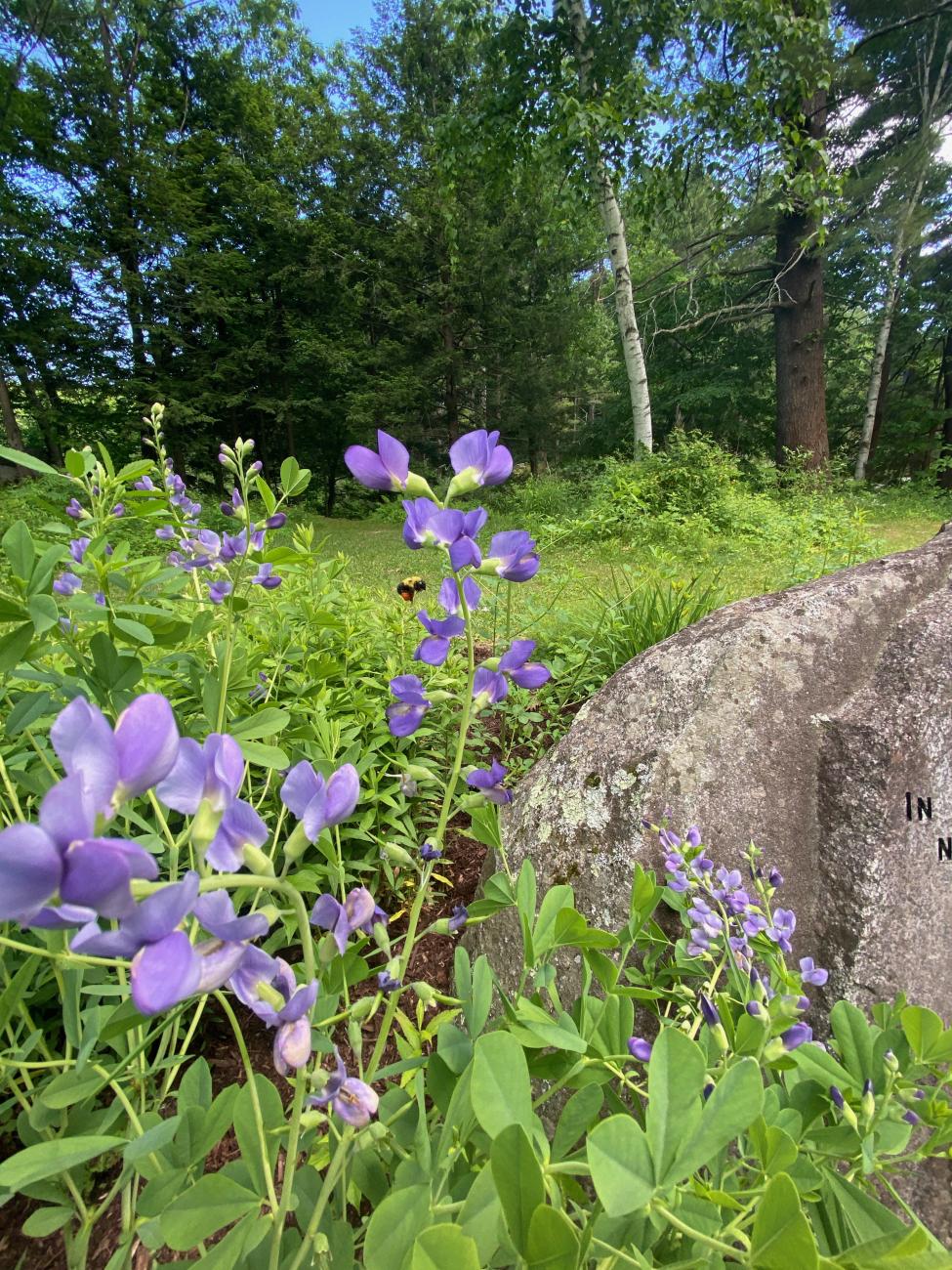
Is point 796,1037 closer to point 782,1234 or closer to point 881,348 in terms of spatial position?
point 782,1234

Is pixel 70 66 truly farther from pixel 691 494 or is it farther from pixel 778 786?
pixel 778 786

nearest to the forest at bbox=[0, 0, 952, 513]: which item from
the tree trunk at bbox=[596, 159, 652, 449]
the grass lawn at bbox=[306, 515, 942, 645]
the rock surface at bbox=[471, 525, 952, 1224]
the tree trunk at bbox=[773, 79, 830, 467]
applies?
the tree trunk at bbox=[773, 79, 830, 467]

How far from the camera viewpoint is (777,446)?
9.55 m

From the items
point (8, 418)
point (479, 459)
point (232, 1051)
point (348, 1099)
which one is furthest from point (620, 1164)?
point (8, 418)

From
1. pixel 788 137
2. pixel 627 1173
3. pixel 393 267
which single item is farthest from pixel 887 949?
pixel 393 267

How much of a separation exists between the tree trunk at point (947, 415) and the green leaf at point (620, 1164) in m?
14.2

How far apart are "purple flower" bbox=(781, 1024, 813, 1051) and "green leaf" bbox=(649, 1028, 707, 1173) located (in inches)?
8.9

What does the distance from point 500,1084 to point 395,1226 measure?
0.35 feet

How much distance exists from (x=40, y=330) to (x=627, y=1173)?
51.2ft

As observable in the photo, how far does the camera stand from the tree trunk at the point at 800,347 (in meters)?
8.84

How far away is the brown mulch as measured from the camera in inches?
38.8

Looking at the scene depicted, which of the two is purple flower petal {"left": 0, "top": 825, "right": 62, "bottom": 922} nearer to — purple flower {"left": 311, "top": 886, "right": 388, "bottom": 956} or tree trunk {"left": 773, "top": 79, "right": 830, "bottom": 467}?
purple flower {"left": 311, "top": 886, "right": 388, "bottom": 956}

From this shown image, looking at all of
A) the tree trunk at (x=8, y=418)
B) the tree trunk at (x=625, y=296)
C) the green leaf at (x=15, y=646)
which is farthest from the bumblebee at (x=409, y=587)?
the tree trunk at (x=8, y=418)

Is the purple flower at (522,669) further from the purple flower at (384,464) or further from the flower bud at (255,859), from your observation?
the flower bud at (255,859)
